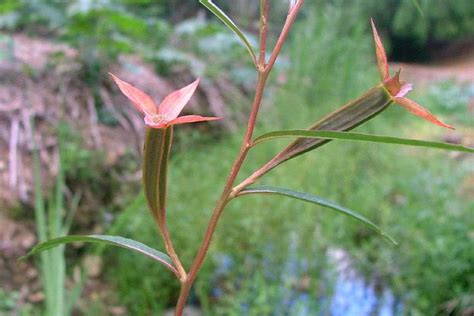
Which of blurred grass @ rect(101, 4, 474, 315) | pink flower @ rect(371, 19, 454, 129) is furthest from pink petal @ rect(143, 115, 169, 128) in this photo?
blurred grass @ rect(101, 4, 474, 315)

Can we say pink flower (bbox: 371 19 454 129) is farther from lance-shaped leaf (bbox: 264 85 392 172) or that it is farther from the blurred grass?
the blurred grass

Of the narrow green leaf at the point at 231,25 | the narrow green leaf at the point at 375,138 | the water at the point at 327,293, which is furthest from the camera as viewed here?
the water at the point at 327,293

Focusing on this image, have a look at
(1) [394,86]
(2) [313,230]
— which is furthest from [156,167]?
(2) [313,230]

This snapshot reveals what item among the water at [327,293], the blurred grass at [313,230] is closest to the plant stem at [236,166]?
the blurred grass at [313,230]

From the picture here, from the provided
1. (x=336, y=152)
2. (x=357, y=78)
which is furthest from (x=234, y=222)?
(x=357, y=78)

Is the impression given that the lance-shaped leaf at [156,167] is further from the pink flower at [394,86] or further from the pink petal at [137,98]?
the pink flower at [394,86]

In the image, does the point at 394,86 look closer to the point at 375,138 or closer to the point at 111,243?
the point at 375,138
